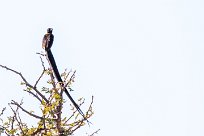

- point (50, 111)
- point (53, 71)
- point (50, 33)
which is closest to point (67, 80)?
point (53, 71)

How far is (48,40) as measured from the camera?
11.9 m

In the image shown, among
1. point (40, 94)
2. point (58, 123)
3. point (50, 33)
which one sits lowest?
point (58, 123)

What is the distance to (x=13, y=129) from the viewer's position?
9125 mm

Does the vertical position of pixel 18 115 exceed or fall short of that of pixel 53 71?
it falls short

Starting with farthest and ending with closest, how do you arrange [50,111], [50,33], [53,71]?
1. [50,33]
2. [53,71]
3. [50,111]

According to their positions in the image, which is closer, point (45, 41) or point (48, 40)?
point (45, 41)

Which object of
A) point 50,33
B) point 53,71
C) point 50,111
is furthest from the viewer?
point 50,33

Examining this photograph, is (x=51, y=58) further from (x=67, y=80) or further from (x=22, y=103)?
(x=22, y=103)

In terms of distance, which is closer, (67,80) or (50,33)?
(67,80)

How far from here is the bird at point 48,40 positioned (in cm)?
1112

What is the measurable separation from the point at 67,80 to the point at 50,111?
3.82 feet

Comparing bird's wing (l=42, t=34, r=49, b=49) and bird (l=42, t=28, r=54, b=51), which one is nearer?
bird (l=42, t=28, r=54, b=51)

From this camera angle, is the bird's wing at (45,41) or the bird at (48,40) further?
the bird's wing at (45,41)

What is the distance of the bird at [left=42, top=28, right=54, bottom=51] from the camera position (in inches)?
438
